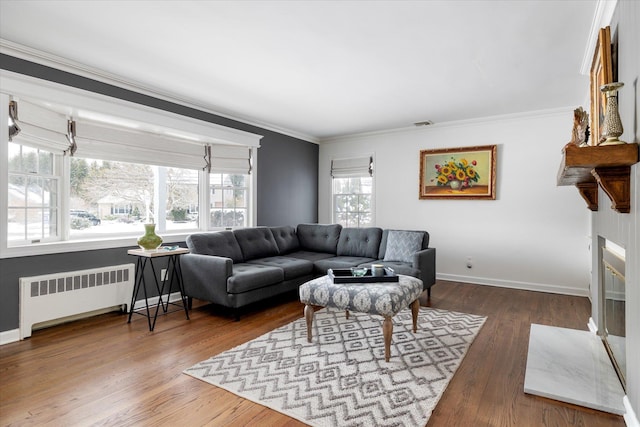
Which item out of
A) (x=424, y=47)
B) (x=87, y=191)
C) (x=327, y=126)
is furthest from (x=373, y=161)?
(x=87, y=191)

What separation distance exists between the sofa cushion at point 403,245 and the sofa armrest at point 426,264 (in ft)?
0.48

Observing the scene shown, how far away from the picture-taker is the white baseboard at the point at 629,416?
1699mm

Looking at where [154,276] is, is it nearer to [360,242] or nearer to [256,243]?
[256,243]

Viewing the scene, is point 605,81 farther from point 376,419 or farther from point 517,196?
point 517,196

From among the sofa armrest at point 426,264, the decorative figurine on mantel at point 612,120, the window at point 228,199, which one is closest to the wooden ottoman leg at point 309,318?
the sofa armrest at point 426,264

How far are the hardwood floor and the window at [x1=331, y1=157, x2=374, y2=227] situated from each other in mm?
2820

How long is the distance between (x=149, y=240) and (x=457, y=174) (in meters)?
4.21

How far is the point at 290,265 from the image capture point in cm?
410

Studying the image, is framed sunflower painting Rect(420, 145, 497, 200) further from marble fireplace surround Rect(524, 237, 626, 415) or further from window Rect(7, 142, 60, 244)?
window Rect(7, 142, 60, 244)

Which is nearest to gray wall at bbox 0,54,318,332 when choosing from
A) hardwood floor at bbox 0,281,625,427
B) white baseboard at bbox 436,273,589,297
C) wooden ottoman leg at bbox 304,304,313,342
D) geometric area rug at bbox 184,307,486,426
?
hardwood floor at bbox 0,281,625,427

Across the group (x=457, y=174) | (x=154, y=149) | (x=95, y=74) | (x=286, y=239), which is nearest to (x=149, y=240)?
(x=154, y=149)

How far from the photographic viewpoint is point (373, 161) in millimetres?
5957

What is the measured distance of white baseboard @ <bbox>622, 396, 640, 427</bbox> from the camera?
1.70 metres

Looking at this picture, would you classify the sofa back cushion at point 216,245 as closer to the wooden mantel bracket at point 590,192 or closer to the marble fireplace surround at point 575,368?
the marble fireplace surround at point 575,368
